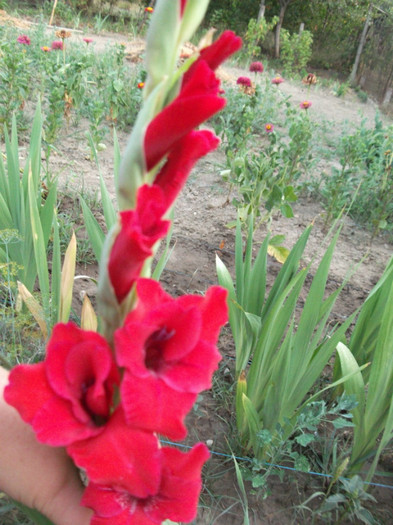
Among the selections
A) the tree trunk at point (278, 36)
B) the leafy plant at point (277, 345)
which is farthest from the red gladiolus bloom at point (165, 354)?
the tree trunk at point (278, 36)

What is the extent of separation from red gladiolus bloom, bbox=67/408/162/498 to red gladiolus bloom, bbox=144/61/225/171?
8.2 inches

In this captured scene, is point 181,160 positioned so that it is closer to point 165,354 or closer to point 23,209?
point 165,354

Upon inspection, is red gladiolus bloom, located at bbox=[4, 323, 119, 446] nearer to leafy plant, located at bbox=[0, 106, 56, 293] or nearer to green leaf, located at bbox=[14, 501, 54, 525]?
green leaf, located at bbox=[14, 501, 54, 525]

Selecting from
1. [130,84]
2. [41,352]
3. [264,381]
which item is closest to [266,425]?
[264,381]

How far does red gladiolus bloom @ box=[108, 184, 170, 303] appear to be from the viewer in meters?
0.36

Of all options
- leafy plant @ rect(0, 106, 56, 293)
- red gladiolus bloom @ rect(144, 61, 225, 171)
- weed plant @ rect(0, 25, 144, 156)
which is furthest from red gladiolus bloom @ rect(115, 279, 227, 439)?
weed plant @ rect(0, 25, 144, 156)

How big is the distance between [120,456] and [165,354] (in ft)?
0.28

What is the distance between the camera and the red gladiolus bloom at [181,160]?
15.3 inches

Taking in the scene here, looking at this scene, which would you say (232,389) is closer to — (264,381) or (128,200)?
(264,381)

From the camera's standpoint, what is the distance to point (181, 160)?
0.39 meters

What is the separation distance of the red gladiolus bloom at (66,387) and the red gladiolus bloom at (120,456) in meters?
0.01

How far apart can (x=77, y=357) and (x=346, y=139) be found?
3.09m

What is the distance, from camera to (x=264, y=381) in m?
1.35

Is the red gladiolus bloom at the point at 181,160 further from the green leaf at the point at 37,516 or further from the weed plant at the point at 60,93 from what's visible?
the weed plant at the point at 60,93
